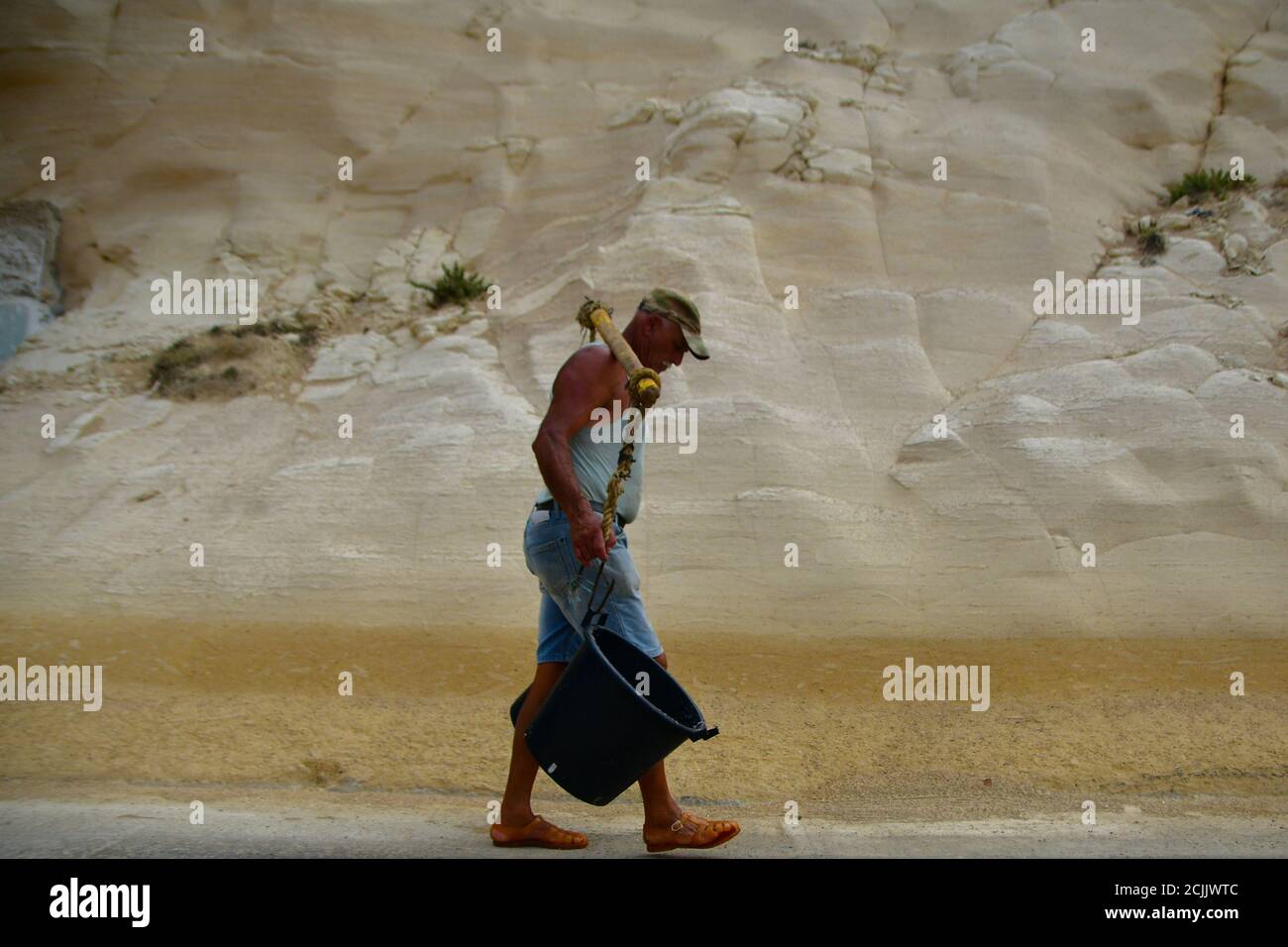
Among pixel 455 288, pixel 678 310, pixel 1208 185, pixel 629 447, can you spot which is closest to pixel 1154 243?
pixel 1208 185

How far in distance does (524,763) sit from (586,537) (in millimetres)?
920

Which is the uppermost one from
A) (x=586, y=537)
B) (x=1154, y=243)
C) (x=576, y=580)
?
(x=1154, y=243)

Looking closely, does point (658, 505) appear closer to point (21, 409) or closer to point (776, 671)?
point (776, 671)

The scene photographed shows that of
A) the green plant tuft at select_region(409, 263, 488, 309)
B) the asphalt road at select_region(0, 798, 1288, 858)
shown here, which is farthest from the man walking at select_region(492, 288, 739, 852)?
the green plant tuft at select_region(409, 263, 488, 309)

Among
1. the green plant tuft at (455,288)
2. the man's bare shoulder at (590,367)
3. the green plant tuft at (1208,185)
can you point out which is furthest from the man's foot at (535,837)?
the green plant tuft at (1208,185)

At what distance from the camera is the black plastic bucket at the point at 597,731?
12.5 feet

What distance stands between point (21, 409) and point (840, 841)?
931cm

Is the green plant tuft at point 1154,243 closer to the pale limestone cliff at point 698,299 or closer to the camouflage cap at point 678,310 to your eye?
the pale limestone cliff at point 698,299

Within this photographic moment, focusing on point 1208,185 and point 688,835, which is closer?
point 688,835

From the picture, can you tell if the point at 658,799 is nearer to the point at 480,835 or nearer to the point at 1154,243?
the point at 480,835

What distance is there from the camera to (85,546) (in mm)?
9133

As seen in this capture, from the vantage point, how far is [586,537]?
3799mm

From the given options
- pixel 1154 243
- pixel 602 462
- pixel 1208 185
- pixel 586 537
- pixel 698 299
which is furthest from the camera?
pixel 1208 185

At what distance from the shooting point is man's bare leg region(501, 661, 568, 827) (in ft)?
13.7
